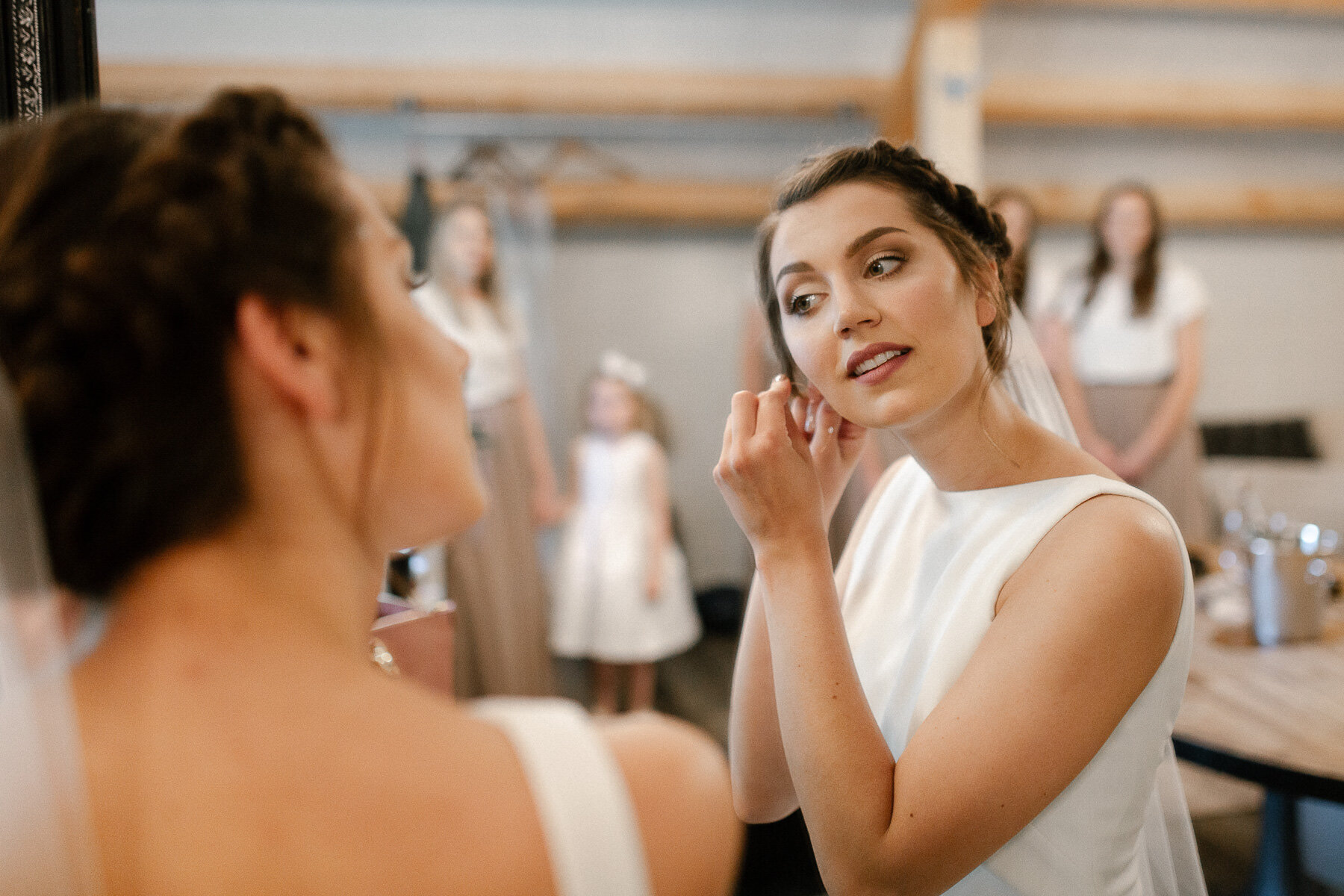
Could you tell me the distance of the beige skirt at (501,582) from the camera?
2977mm

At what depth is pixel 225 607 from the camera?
1.45ft

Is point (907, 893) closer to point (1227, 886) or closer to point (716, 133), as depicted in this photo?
point (1227, 886)

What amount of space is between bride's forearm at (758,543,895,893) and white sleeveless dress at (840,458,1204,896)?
0.53 ft

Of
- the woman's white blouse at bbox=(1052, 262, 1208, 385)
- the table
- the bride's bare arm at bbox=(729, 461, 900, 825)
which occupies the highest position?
the woman's white blouse at bbox=(1052, 262, 1208, 385)

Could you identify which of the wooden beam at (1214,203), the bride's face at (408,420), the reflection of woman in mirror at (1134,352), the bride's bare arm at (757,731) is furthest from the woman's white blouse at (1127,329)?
the bride's face at (408,420)

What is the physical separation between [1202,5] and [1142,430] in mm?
2335

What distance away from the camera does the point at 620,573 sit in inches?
131

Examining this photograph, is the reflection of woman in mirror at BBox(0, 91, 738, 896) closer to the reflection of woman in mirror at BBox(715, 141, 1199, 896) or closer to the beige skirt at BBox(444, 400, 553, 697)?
the reflection of woman in mirror at BBox(715, 141, 1199, 896)

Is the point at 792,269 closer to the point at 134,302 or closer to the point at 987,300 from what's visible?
the point at 987,300

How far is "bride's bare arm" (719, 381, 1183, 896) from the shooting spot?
754 mm

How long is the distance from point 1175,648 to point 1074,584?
0.15 m

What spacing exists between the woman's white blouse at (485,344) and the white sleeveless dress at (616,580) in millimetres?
629

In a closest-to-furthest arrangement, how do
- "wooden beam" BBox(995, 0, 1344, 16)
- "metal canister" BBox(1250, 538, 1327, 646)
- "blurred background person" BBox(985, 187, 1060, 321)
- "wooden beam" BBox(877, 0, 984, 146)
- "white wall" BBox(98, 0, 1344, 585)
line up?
"metal canister" BBox(1250, 538, 1327, 646), "blurred background person" BBox(985, 187, 1060, 321), "wooden beam" BBox(877, 0, 984, 146), "white wall" BBox(98, 0, 1344, 585), "wooden beam" BBox(995, 0, 1344, 16)

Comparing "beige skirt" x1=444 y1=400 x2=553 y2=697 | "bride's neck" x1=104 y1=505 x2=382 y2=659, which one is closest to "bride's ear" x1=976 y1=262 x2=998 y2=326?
"bride's neck" x1=104 y1=505 x2=382 y2=659
